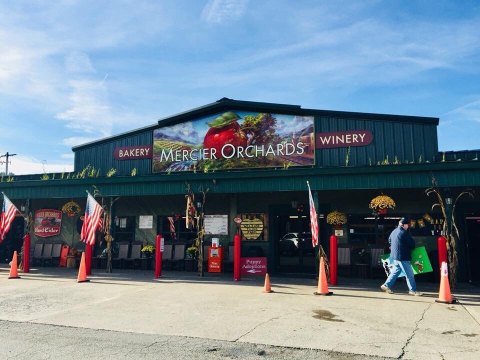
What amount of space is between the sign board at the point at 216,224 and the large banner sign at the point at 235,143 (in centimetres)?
199

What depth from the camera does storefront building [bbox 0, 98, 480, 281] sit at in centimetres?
1398

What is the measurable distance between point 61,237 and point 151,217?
15.7 ft

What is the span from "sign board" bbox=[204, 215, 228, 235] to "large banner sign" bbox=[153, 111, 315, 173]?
1.99 meters

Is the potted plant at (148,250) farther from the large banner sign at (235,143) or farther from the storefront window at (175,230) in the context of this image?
the large banner sign at (235,143)

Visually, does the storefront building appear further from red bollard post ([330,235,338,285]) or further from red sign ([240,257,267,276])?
red sign ([240,257,267,276])

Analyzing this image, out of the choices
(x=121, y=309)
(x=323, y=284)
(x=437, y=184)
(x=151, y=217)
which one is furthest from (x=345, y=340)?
(x=151, y=217)

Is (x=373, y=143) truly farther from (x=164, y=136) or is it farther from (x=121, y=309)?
(x=121, y=309)

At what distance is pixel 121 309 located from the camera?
878 cm

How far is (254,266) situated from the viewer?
13.6 metres

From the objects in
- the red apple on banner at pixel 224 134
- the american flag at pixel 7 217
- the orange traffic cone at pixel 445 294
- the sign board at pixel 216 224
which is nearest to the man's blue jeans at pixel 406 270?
the orange traffic cone at pixel 445 294

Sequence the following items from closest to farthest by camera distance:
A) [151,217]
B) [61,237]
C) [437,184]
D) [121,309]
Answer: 1. [121,309]
2. [437,184]
3. [151,217]
4. [61,237]

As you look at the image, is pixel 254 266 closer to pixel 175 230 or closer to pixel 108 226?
pixel 175 230

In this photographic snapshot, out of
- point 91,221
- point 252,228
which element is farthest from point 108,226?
point 252,228

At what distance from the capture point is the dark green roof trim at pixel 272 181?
456 inches
